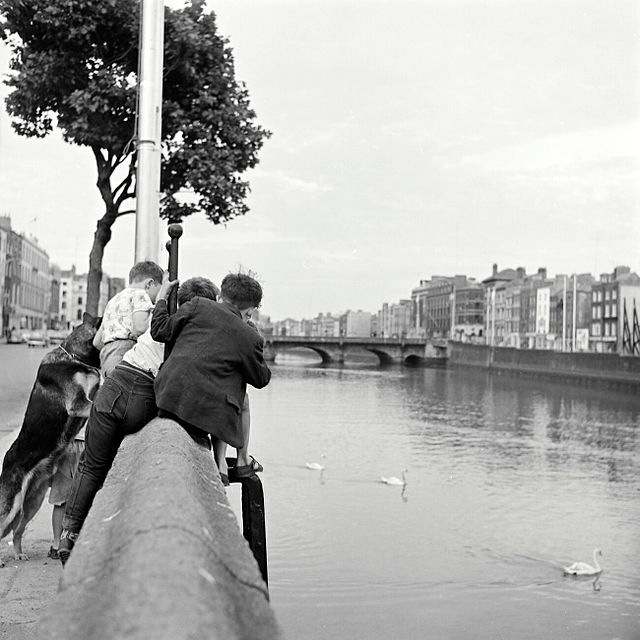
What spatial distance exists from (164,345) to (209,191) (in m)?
9.01

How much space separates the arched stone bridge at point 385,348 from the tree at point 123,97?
76.8 m

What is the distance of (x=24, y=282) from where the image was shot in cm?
10288

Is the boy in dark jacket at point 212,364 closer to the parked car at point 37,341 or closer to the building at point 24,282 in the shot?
the parked car at point 37,341

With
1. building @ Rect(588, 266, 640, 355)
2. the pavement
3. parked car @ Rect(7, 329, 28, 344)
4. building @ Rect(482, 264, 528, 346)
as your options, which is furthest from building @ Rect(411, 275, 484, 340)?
the pavement

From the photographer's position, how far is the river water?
1112cm

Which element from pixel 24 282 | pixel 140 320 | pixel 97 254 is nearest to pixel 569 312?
pixel 24 282

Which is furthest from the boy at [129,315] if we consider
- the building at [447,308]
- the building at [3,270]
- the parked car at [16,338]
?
the building at [447,308]

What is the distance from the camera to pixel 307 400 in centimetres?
4250

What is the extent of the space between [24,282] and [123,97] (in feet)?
315

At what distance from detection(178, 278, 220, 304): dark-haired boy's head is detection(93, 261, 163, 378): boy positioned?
1.68 ft

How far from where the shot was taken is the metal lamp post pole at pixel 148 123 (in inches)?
295

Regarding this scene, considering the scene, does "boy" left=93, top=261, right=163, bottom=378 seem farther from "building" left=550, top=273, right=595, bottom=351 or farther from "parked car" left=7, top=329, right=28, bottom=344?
"building" left=550, top=273, right=595, bottom=351

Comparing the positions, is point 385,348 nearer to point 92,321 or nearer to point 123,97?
point 123,97

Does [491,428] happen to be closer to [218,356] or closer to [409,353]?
[218,356]
